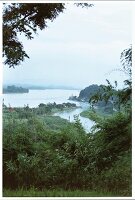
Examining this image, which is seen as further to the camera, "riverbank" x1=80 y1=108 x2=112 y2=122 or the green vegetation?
"riverbank" x1=80 y1=108 x2=112 y2=122

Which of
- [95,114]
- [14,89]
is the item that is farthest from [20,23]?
[95,114]

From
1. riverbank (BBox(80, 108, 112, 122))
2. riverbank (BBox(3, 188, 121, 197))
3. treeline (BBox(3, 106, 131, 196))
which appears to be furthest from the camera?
riverbank (BBox(80, 108, 112, 122))

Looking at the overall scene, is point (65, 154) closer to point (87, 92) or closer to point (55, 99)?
point (55, 99)

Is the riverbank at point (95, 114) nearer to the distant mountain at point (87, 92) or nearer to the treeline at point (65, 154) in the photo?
the treeline at point (65, 154)

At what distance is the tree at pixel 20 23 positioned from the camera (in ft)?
24.2

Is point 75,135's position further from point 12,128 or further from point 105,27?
point 105,27

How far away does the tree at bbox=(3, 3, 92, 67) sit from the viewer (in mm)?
7379

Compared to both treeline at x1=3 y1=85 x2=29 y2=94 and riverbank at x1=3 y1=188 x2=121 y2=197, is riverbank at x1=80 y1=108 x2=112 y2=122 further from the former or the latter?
riverbank at x1=3 y1=188 x2=121 y2=197

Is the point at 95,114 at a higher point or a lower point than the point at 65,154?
higher

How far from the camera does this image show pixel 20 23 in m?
7.45

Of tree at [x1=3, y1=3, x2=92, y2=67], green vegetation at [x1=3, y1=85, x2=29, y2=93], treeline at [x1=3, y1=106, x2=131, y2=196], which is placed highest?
tree at [x1=3, y1=3, x2=92, y2=67]

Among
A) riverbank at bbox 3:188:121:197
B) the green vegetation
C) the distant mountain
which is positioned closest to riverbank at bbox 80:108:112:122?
the distant mountain

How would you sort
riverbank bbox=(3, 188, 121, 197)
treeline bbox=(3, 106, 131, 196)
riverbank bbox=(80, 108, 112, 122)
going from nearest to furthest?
riverbank bbox=(3, 188, 121, 197) < treeline bbox=(3, 106, 131, 196) < riverbank bbox=(80, 108, 112, 122)

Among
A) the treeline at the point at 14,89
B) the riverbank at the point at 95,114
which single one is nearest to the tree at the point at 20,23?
the treeline at the point at 14,89
